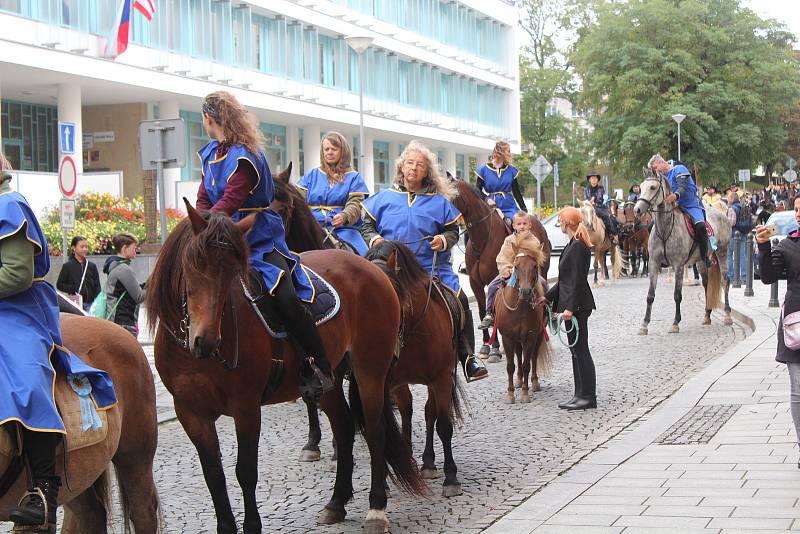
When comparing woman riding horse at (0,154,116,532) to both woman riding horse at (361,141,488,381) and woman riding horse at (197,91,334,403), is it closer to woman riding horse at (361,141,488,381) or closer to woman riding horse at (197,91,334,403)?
woman riding horse at (197,91,334,403)

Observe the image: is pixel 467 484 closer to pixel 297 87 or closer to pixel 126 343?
pixel 126 343

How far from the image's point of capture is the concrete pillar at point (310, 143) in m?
52.2

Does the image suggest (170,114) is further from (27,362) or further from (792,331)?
(27,362)

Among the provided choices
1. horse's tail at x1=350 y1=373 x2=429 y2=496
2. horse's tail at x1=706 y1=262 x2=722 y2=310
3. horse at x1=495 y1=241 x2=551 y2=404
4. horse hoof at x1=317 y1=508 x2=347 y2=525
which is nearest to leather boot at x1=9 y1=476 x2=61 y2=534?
horse hoof at x1=317 y1=508 x2=347 y2=525

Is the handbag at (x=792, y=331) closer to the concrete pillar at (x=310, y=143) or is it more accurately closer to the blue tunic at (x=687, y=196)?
the blue tunic at (x=687, y=196)

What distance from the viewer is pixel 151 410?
6.20 meters

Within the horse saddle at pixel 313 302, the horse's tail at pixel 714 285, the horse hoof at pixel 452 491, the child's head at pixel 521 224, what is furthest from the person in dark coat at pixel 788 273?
the horse's tail at pixel 714 285

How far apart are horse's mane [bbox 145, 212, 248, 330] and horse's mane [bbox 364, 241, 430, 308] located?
7.78 ft

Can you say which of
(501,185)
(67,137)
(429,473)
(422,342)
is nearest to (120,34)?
(67,137)

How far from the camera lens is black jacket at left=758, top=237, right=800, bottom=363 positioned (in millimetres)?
8195

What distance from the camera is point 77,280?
17125mm

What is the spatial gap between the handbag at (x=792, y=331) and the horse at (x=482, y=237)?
24.6ft

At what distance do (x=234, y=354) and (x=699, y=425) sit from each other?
513 cm

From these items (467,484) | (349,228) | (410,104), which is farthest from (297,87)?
(467,484)
